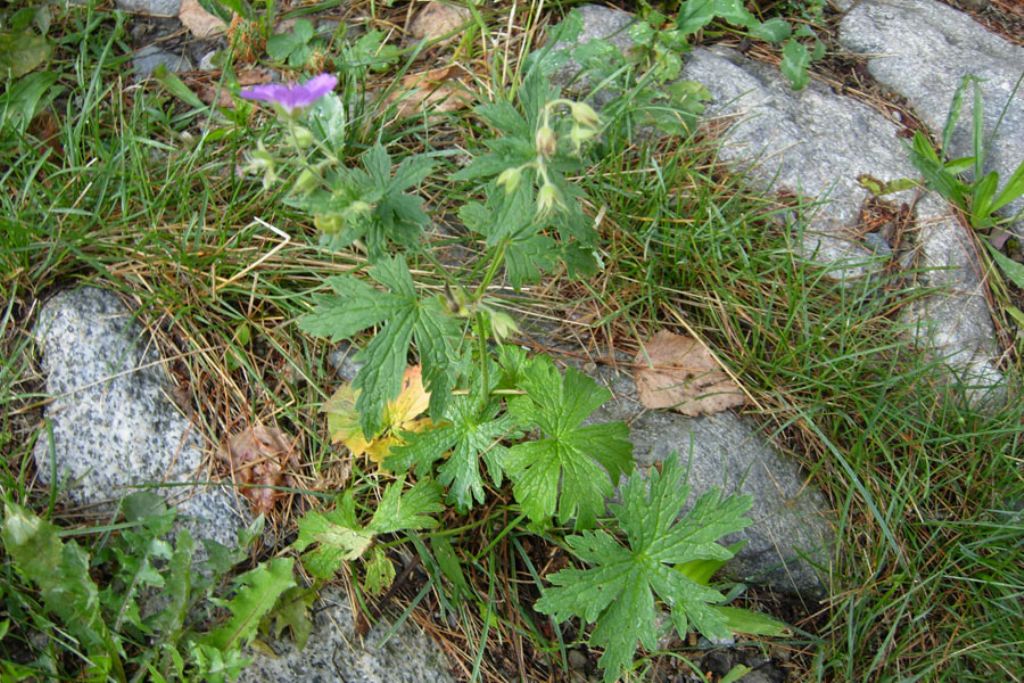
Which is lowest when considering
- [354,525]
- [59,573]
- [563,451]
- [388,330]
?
[59,573]

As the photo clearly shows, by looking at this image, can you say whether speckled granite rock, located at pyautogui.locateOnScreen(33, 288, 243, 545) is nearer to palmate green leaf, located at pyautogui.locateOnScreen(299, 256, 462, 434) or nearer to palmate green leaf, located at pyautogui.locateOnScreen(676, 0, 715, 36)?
palmate green leaf, located at pyautogui.locateOnScreen(299, 256, 462, 434)

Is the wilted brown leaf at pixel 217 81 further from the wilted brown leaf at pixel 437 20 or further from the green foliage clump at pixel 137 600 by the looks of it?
the green foliage clump at pixel 137 600

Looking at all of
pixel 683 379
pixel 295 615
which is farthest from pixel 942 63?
pixel 295 615

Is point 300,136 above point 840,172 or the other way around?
above

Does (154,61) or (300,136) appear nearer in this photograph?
(300,136)

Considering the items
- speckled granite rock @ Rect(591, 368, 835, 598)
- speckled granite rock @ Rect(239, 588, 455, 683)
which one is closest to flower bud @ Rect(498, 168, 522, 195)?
speckled granite rock @ Rect(591, 368, 835, 598)

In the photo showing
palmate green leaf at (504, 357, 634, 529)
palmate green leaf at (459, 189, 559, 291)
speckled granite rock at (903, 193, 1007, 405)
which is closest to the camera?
palmate green leaf at (459, 189, 559, 291)

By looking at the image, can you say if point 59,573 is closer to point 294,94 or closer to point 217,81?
point 294,94
